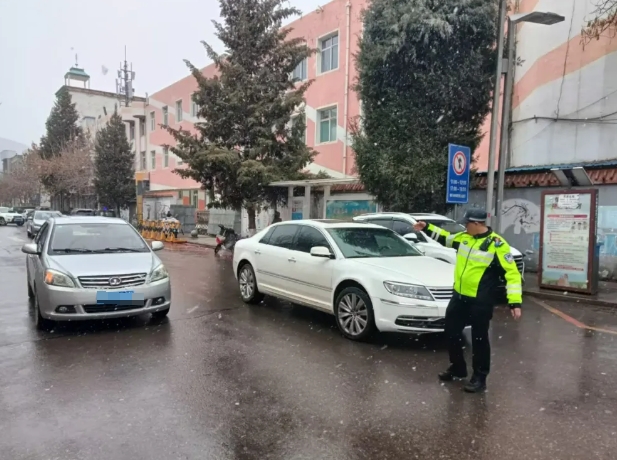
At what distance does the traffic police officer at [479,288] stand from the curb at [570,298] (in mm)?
5803

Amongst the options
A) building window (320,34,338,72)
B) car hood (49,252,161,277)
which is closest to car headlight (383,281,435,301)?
car hood (49,252,161,277)

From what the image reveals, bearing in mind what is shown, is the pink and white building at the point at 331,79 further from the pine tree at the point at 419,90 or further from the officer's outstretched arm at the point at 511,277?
the officer's outstretched arm at the point at 511,277

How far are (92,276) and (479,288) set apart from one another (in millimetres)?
4668

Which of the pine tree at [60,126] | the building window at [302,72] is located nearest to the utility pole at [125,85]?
the pine tree at [60,126]

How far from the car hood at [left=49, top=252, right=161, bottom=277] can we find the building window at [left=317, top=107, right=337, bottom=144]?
50.3ft

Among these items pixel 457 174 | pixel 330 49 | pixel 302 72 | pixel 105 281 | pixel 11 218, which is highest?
pixel 330 49

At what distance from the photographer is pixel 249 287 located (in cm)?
833

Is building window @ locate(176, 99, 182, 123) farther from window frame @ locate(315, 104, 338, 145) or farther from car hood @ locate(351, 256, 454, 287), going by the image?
car hood @ locate(351, 256, 454, 287)

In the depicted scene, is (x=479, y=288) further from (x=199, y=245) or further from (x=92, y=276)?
(x=199, y=245)

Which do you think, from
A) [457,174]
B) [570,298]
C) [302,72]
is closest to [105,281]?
[457,174]

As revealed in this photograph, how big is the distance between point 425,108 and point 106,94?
211 ft

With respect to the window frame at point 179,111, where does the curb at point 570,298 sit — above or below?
below

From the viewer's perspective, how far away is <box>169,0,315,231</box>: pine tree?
17.7 metres

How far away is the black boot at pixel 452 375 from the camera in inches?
186
